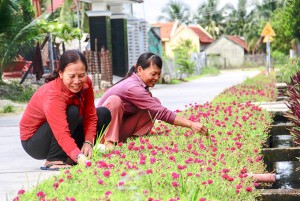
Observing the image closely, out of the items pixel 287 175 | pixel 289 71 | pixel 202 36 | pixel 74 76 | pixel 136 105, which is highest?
pixel 74 76

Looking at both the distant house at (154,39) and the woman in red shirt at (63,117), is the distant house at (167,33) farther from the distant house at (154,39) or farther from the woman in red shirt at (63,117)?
the woman in red shirt at (63,117)

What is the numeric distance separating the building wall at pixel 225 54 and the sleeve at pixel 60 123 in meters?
76.9

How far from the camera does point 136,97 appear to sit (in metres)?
8.11

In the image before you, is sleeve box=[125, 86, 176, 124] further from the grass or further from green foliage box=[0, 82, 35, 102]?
green foliage box=[0, 82, 35, 102]

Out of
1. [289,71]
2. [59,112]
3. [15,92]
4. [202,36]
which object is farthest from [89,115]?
[202,36]

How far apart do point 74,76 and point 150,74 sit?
139cm

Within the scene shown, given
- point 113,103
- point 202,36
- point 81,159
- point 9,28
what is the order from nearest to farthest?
point 81,159 < point 113,103 < point 9,28 < point 202,36

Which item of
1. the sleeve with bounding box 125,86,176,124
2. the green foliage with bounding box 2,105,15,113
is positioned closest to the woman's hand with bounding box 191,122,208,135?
the sleeve with bounding box 125,86,176,124

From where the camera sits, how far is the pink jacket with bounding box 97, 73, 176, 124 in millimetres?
7928

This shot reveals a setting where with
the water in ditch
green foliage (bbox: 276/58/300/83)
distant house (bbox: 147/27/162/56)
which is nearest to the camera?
the water in ditch

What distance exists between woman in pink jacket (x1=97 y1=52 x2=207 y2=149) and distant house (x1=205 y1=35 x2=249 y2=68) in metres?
75.1

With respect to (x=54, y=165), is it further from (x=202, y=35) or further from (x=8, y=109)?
(x=202, y=35)

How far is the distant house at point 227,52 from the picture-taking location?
83.7m

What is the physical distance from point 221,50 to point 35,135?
79283mm
